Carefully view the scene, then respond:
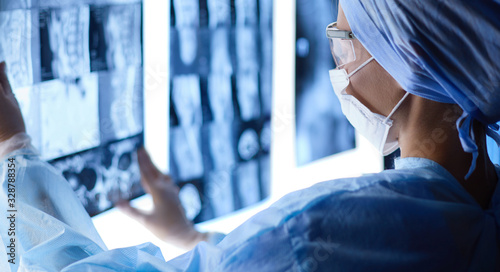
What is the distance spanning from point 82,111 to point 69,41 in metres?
0.15

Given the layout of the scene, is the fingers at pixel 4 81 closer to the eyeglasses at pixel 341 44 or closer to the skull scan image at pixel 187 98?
the skull scan image at pixel 187 98

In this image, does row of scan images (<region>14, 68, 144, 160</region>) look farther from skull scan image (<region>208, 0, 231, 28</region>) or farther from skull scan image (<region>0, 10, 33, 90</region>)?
skull scan image (<region>208, 0, 231, 28</region>)

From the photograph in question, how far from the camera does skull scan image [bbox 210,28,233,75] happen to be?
1279mm

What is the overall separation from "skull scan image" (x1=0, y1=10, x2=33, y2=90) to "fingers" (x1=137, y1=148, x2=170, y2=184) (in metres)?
0.32

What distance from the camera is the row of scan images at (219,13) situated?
1173 mm

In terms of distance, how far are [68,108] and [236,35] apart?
55 centimetres

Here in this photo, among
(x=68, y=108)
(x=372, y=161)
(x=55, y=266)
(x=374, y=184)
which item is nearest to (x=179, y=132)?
(x=68, y=108)

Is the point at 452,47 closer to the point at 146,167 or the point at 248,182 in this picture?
the point at 146,167

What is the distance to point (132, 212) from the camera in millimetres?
1076

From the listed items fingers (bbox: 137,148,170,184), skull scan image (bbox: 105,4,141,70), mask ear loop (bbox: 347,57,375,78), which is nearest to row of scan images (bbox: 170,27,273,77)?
skull scan image (bbox: 105,4,141,70)

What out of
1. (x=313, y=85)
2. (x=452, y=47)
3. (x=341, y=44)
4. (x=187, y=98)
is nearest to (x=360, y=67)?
(x=341, y=44)

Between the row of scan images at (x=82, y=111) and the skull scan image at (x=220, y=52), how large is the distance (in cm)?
25

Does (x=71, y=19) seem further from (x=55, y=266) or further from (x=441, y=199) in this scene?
(x=441, y=199)

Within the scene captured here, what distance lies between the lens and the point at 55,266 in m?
0.78
